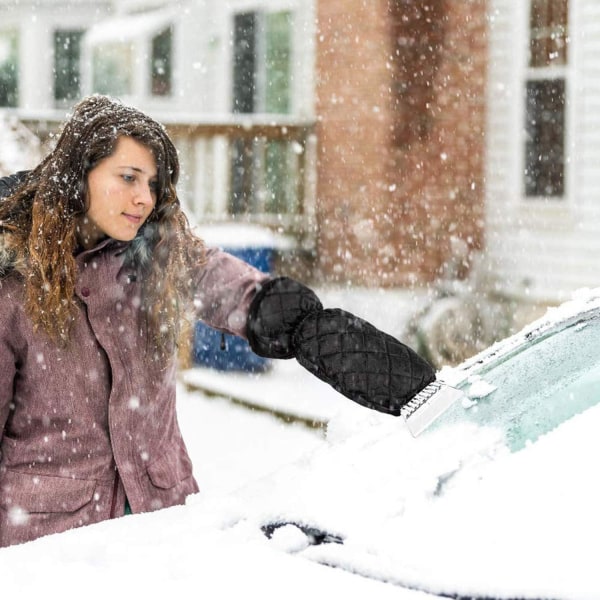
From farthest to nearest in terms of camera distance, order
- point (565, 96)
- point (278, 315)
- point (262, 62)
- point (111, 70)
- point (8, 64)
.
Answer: point (8, 64), point (111, 70), point (262, 62), point (565, 96), point (278, 315)

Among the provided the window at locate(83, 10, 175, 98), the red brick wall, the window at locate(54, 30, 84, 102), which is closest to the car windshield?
the red brick wall

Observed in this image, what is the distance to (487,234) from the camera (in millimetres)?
9469

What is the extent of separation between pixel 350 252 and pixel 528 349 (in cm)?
756

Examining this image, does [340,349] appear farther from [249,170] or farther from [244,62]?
[244,62]

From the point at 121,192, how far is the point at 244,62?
9976 millimetres

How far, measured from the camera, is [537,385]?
195 cm

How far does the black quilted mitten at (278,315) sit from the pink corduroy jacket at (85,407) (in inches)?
2.4

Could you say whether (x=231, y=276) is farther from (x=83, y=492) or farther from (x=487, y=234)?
(x=487, y=234)

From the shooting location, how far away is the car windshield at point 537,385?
1822mm

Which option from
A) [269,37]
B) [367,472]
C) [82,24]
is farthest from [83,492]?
[82,24]

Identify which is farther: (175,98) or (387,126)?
(175,98)

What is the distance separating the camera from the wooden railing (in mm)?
9836

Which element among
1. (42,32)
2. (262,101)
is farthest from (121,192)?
(42,32)

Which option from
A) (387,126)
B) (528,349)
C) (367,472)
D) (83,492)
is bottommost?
(83,492)
